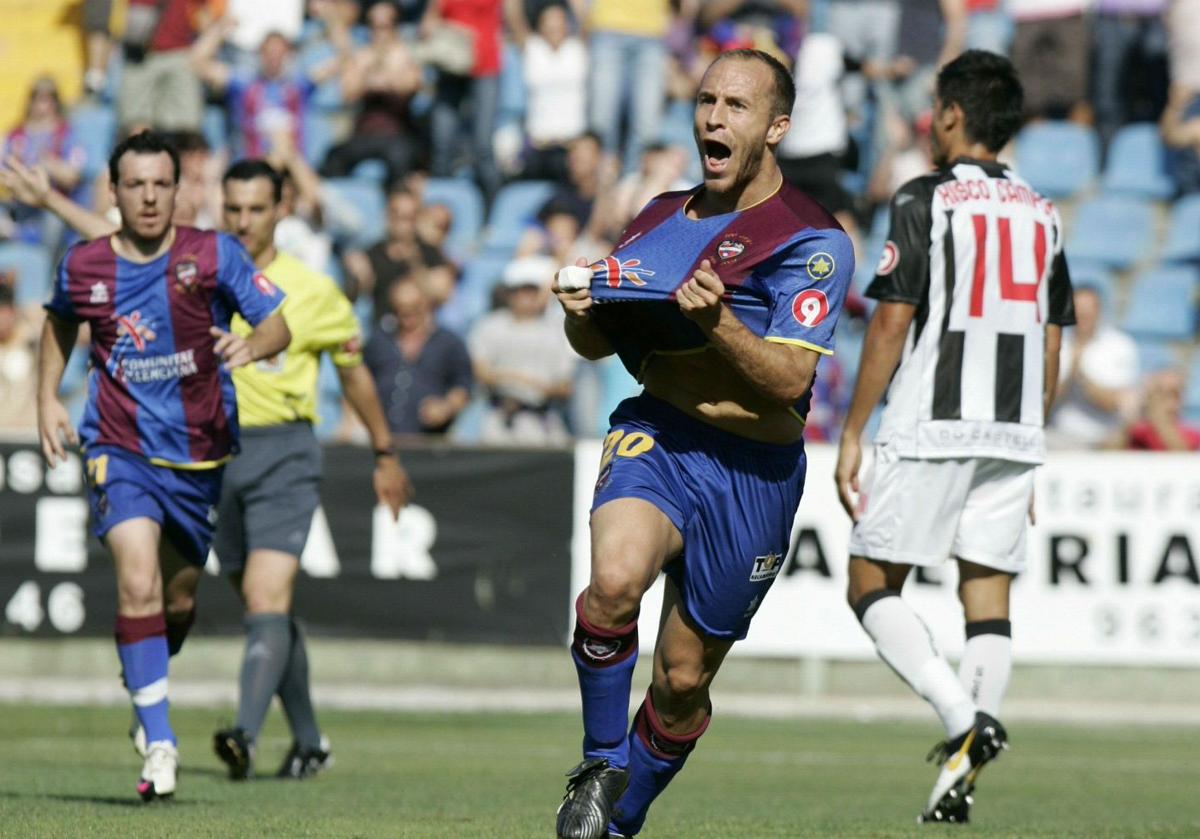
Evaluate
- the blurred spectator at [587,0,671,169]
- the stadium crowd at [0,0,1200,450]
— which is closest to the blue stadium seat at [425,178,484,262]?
the stadium crowd at [0,0,1200,450]

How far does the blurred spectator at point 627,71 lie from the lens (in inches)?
710

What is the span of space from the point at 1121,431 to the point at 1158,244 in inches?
161

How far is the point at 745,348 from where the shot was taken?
5.48m

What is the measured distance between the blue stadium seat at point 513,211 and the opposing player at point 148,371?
32.6 feet

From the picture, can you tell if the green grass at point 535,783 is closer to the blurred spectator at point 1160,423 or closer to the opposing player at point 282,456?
the opposing player at point 282,456

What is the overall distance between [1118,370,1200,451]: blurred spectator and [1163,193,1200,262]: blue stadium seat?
3841 mm

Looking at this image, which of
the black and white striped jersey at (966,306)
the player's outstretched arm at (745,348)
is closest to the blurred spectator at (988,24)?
the black and white striped jersey at (966,306)

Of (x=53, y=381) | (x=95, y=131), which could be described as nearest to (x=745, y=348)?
(x=53, y=381)

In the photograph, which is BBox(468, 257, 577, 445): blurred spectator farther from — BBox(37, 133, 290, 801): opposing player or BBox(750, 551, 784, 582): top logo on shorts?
BBox(750, 551, 784, 582): top logo on shorts

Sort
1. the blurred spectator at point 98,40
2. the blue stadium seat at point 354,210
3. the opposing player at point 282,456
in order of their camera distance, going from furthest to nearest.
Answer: the blurred spectator at point 98,40 < the blue stadium seat at point 354,210 < the opposing player at point 282,456

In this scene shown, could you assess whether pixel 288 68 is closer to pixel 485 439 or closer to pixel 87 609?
pixel 485 439

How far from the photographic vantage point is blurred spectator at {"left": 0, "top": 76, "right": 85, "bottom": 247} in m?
18.3

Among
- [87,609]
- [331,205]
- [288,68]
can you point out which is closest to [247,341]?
[87,609]

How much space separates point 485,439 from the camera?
1516 cm
